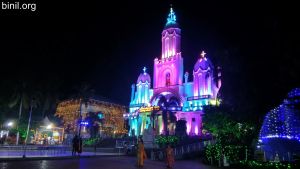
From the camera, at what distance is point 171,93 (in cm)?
5881

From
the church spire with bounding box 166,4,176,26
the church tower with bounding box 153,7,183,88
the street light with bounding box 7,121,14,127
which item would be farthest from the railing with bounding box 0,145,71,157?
the church spire with bounding box 166,4,176,26

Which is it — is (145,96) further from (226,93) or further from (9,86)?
(226,93)

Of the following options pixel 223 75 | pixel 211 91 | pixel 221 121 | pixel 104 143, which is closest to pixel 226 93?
pixel 223 75

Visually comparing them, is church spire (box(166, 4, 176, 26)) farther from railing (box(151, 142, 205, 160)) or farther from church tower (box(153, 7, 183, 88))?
railing (box(151, 142, 205, 160))

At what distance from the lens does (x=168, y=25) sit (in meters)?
65.4

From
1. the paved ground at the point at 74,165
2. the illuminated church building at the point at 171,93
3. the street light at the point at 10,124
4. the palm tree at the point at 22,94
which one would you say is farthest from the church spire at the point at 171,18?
the paved ground at the point at 74,165

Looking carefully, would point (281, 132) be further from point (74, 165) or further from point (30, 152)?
point (30, 152)

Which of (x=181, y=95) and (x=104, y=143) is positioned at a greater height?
(x=181, y=95)

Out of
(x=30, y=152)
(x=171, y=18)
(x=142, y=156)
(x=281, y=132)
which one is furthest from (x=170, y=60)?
(x=142, y=156)

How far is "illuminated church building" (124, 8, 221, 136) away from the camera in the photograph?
52.3 m

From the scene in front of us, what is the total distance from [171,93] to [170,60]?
7.51 m

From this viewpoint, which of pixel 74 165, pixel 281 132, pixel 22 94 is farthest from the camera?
pixel 22 94

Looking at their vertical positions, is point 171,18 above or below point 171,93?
above

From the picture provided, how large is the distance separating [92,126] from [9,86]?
14.3m
